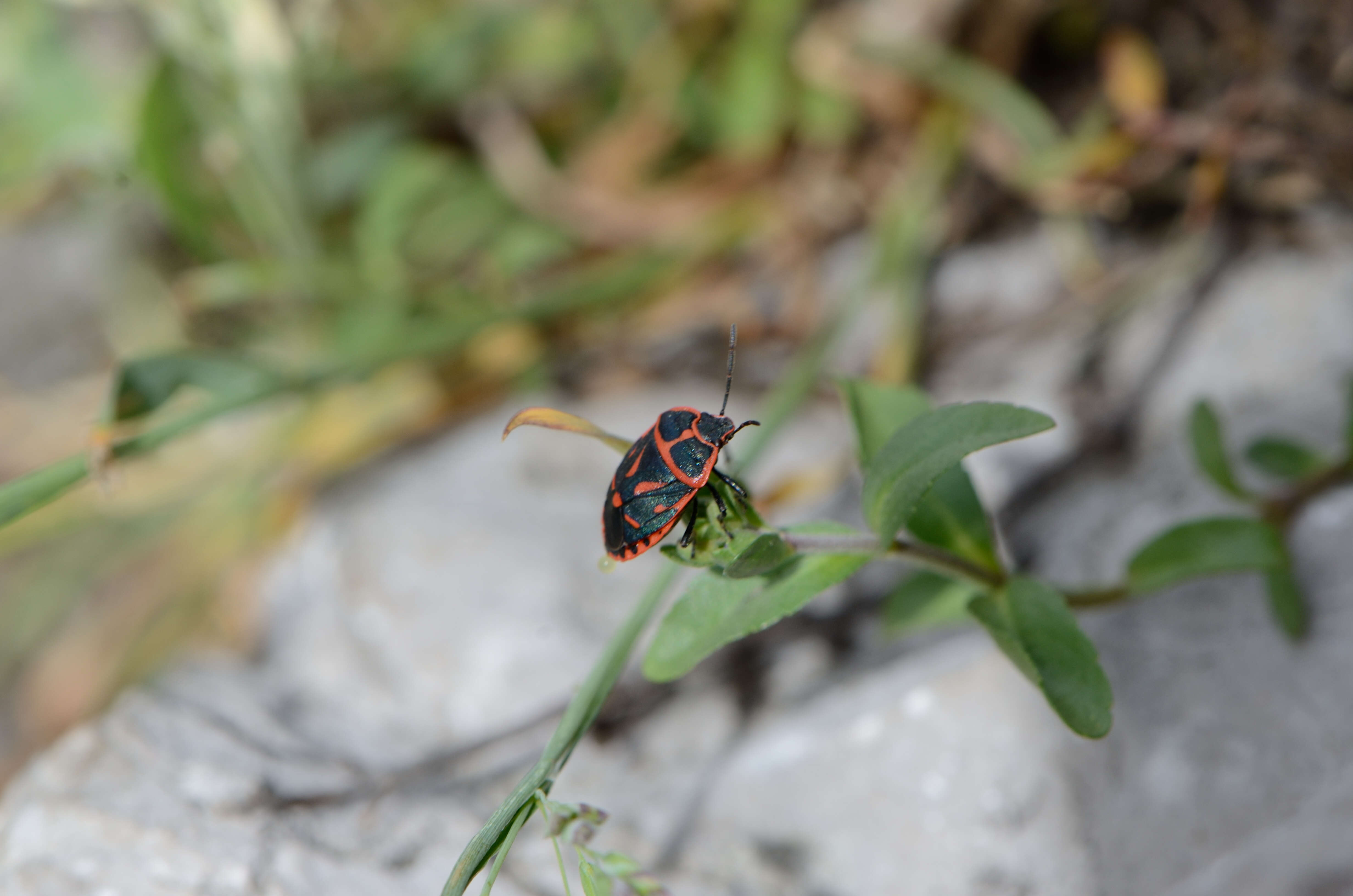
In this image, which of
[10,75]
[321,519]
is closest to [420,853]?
[321,519]

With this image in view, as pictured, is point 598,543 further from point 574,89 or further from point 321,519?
point 574,89

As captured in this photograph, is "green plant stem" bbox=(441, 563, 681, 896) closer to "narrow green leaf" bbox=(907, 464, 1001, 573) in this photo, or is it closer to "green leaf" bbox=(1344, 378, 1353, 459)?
"narrow green leaf" bbox=(907, 464, 1001, 573)

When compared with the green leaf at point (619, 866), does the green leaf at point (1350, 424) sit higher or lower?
lower

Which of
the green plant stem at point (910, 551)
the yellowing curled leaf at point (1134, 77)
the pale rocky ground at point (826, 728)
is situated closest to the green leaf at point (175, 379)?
the pale rocky ground at point (826, 728)

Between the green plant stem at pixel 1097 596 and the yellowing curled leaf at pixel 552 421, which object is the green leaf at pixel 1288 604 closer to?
the green plant stem at pixel 1097 596

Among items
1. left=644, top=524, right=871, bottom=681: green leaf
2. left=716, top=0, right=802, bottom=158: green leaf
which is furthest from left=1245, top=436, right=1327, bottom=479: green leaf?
left=716, top=0, right=802, bottom=158: green leaf
